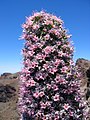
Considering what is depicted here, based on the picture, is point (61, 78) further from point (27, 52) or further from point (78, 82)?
point (27, 52)

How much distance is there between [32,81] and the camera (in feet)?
46.5

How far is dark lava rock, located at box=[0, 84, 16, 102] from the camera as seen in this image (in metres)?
48.6

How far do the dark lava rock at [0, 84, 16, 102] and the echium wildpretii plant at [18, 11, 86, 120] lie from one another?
111 ft

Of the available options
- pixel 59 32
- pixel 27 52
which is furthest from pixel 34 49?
pixel 59 32

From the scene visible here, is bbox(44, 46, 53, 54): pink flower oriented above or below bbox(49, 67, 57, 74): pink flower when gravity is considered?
above

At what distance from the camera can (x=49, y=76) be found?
46.4 ft

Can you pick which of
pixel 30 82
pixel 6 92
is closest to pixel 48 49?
pixel 30 82

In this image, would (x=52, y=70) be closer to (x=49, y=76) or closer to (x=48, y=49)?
(x=49, y=76)

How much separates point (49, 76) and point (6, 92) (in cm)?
3750

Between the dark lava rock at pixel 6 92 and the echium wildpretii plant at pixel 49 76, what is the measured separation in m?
33.8

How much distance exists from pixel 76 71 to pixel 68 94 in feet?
3.25

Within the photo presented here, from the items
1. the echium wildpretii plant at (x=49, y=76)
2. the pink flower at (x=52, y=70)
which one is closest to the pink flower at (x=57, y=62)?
the echium wildpretii plant at (x=49, y=76)

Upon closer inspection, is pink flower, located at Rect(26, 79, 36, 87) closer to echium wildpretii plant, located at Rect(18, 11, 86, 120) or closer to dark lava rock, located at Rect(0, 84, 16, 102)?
echium wildpretii plant, located at Rect(18, 11, 86, 120)

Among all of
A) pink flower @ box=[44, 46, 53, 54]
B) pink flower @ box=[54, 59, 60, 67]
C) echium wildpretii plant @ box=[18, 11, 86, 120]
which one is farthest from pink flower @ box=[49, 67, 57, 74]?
pink flower @ box=[44, 46, 53, 54]
